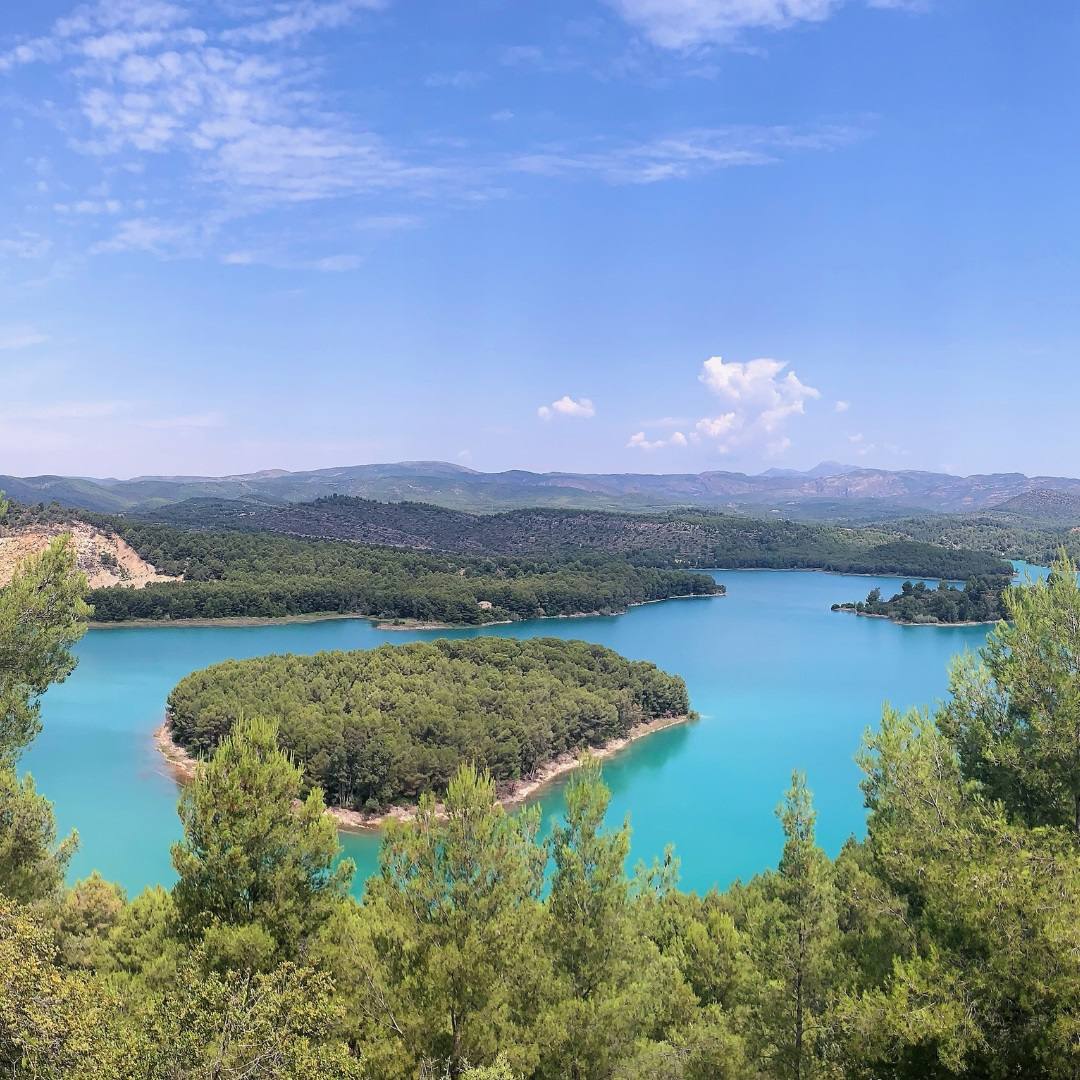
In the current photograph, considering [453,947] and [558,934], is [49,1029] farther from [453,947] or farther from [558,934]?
[558,934]

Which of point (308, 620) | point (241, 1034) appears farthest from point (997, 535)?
point (241, 1034)

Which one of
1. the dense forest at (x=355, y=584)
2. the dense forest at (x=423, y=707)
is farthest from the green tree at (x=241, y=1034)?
the dense forest at (x=355, y=584)

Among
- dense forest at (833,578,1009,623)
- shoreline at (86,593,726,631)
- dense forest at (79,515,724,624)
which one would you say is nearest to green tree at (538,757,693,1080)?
shoreline at (86,593,726,631)

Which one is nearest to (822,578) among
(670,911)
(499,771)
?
(499,771)

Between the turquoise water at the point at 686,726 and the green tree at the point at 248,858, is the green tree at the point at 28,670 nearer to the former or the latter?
the green tree at the point at 248,858

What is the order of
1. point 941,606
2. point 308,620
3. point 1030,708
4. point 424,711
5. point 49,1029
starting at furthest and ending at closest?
point 941,606 → point 308,620 → point 424,711 → point 1030,708 → point 49,1029
